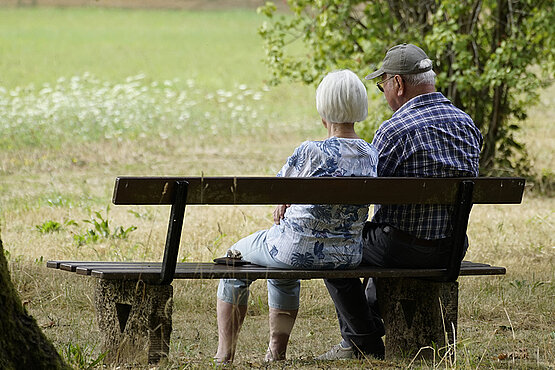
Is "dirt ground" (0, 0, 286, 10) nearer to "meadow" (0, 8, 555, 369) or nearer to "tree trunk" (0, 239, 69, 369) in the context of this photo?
"meadow" (0, 8, 555, 369)

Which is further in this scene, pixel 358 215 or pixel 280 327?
pixel 280 327

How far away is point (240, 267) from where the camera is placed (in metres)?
4.39

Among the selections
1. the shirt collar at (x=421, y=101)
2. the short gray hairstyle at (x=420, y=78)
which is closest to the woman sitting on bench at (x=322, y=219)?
the shirt collar at (x=421, y=101)

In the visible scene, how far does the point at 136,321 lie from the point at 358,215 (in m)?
1.19

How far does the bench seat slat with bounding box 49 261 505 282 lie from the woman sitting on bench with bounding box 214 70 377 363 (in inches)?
3.4

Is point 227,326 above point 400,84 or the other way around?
the other way around

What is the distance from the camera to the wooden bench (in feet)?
13.1

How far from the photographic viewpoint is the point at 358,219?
438cm

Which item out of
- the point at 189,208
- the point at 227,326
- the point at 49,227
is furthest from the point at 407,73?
the point at 189,208

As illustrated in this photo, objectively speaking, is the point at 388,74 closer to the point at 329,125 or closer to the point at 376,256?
→ the point at 329,125

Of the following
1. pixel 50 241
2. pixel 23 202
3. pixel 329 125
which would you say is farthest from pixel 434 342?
pixel 23 202

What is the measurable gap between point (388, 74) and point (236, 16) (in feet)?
140

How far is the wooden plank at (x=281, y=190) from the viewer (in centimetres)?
392

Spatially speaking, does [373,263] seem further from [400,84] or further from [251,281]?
[400,84]
